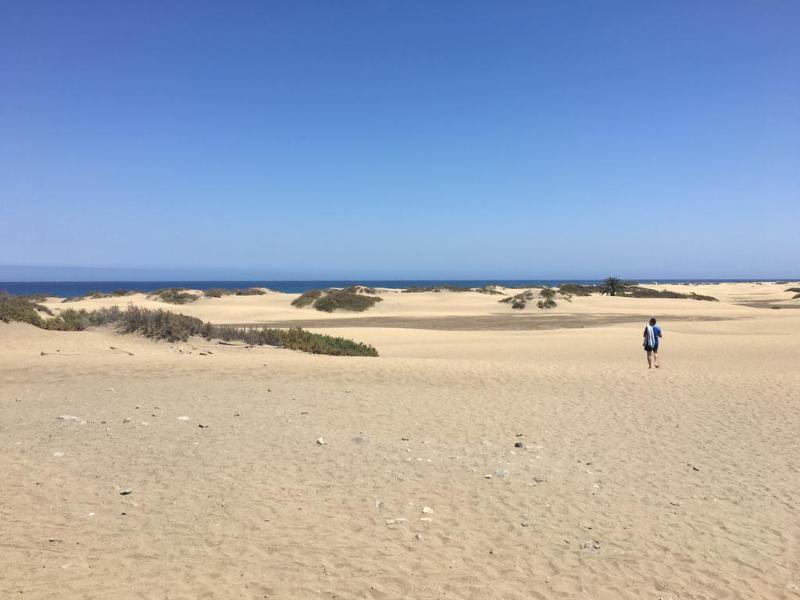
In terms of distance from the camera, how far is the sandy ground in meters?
4.89

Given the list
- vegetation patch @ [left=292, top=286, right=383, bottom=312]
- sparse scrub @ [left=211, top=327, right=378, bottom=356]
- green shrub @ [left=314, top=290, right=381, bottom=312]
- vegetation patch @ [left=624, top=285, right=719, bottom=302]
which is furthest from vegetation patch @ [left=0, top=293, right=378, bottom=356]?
vegetation patch @ [left=624, top=285, right=719, bottom=302]

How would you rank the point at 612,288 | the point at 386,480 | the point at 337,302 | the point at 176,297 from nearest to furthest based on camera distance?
the point at 386,480 → the point at 337,302 → the point at 176,297 → the point at 612,288

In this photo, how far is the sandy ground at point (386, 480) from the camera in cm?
489

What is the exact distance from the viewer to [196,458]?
7.81m

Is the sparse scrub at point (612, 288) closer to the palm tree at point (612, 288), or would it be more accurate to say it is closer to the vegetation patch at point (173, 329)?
the palm tree at point (612, 288)

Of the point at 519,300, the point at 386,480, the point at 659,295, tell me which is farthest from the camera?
the point at 659,295

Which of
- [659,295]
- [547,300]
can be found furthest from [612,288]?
[547,300]

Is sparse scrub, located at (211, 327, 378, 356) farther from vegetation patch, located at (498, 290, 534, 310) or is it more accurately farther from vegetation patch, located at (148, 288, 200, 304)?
vegetation patch, located at (148, 288, 200, 304)

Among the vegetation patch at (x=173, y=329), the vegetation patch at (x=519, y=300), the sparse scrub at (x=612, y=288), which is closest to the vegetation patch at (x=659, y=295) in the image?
Result: the sparse scrub at (x=612, y=288)

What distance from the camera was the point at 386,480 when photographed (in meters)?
7.27

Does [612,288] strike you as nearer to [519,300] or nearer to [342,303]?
[519,300]

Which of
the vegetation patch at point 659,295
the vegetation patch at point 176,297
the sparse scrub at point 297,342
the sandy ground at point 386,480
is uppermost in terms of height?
the vegetation patch at point 659,295

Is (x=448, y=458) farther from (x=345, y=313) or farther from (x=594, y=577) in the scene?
(x=345, y=313)

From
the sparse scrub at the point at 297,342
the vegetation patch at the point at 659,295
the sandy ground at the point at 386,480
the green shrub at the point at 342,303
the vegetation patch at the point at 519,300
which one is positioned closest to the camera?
the sandy ground at the point at 386,480
